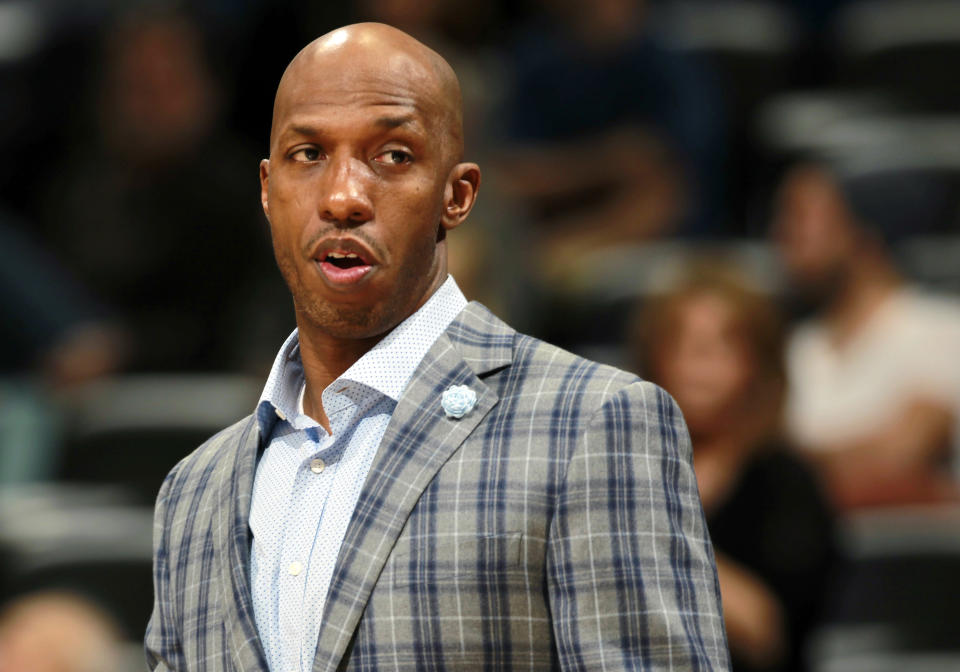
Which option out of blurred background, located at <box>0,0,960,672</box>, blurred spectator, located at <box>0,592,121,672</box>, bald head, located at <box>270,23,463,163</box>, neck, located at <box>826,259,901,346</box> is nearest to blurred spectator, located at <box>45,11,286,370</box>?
blurred background, located at <box>0,0,960,672</box>

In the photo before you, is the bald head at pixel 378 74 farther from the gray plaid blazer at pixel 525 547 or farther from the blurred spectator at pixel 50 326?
the blurred spectator at pixel 50 326

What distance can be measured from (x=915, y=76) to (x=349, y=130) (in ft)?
14.5

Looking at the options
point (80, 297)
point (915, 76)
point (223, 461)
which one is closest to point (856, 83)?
point (915, 76)

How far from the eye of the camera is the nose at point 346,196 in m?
1.42

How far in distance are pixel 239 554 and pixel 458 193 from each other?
14.7 inches

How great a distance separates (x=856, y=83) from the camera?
221 inches

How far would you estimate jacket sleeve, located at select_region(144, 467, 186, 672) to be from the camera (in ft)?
5.16

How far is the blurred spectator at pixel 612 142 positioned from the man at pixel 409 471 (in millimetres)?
3501

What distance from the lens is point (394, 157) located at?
146cm

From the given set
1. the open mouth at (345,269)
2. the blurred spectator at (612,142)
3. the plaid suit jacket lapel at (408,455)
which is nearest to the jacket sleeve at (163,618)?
the plaid suit jacket lapel at (408,455)

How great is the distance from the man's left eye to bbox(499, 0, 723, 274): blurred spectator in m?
3.53

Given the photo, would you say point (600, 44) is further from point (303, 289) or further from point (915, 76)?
point (303, 289)

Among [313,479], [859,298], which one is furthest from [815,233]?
[313,479]

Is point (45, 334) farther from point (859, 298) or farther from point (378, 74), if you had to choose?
point (378, 74)
